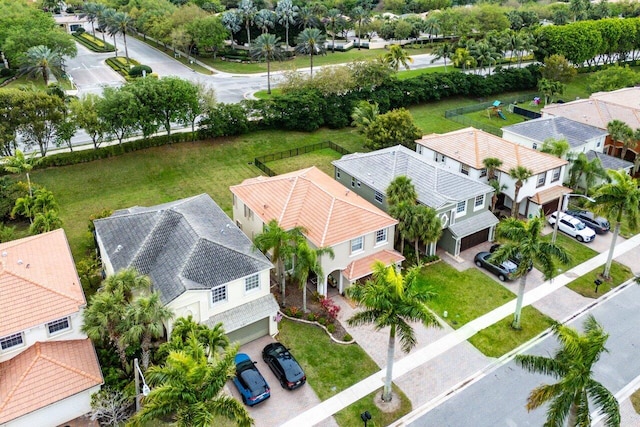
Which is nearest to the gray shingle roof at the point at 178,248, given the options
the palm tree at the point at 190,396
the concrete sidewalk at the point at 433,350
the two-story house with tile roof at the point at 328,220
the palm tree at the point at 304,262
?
the palm tree at the point at 304,262

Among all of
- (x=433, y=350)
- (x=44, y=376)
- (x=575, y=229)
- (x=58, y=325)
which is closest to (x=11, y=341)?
(x=58, y=325)

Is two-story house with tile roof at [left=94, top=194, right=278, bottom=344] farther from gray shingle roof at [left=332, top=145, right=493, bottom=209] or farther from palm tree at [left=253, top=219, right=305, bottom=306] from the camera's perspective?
gray shingle roof at [left=332, top=145, right=493, bottom=209]

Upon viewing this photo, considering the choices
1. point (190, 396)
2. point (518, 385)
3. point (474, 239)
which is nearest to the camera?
point (190, 396)

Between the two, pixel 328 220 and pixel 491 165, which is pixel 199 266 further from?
pixel 491 165

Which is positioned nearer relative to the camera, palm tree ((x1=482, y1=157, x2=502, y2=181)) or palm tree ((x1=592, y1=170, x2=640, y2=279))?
palm tree ((x1=592, y1=170, x2=640, y2=279))

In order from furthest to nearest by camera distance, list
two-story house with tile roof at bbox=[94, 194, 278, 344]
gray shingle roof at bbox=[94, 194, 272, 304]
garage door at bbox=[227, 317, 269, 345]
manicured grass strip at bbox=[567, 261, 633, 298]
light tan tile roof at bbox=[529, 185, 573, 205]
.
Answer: light tan tile roof at bbox=[529, 185, 573, 205]
manicured grass strip at bbox=[567, 261, 633, 298]
garage door at bbox=[227, 317, 269, 345]
gray shingle roof at bbox=[94, 194, 272, 304]
two-story house with tile roof at bbox=[94, 194, 278, 344]

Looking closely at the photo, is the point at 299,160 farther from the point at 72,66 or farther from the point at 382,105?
the point at 72,66

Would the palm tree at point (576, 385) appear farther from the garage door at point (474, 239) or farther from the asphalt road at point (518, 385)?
the garage door at point (474, 239)

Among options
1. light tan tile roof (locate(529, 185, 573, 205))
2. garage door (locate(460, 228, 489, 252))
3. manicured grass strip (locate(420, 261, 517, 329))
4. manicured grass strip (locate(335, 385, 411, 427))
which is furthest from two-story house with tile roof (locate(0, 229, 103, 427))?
light tan tile roof (locate(529, 185, 573, 205))
